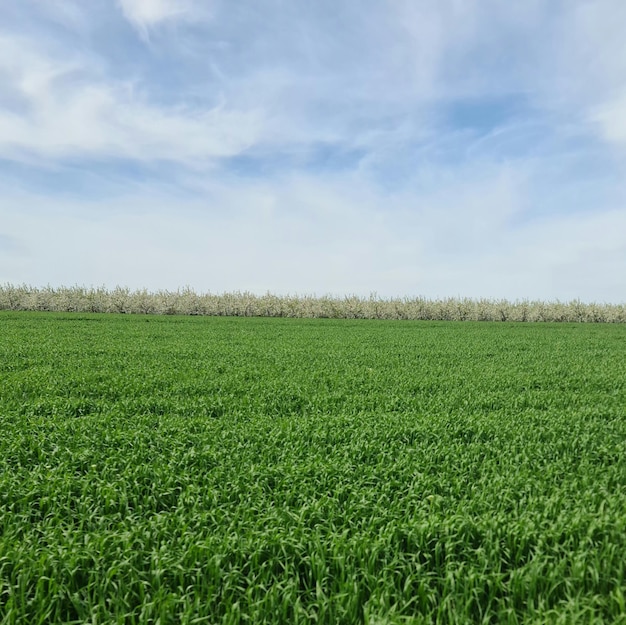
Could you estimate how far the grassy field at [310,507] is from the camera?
3238 mm

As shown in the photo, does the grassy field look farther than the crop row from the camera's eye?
No

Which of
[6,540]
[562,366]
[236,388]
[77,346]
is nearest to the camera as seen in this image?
[6,540]

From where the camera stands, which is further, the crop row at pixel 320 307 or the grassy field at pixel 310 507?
the crop row at pixel 320 307

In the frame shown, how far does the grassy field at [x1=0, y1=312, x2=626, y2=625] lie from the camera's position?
10.6ft

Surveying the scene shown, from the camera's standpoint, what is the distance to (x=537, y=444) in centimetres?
601

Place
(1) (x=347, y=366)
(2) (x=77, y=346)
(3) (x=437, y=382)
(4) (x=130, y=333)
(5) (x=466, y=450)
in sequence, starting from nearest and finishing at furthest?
(5) (x=466, y=450), (3) (x=437, y=382), (1) (x=347, y=366), (2) (x=77, y=346), (4) (x=130, y=333)

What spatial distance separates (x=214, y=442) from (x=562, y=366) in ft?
33.6

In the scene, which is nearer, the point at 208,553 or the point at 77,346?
the point at 208,553

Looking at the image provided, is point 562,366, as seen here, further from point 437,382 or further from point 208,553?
point 208,553

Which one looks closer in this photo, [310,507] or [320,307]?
[310,507]

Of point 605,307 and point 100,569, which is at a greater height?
point 605,307

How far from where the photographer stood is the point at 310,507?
4.12m

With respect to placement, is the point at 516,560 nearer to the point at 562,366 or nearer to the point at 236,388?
the point at 236,388

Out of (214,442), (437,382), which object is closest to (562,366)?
(437,382)
